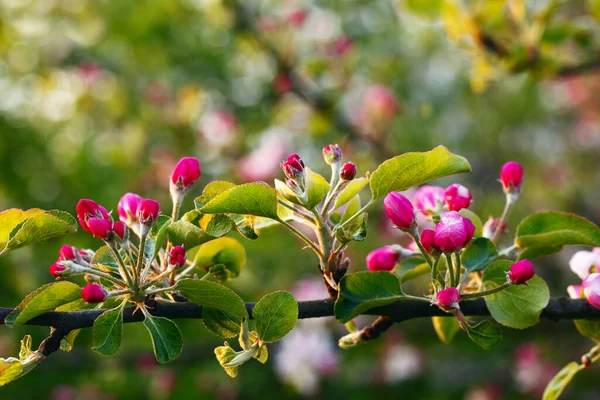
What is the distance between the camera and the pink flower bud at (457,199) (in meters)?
1.01

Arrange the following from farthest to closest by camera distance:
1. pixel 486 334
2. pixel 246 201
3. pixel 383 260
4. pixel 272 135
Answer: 1. pixel 272 135
2. pixel 383 260
3. pixel 486 334
4. pixel 246 201

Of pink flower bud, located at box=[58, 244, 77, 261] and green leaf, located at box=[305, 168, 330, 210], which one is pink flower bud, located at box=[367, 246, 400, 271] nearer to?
green leaf, located at box=[305, 168, 330, 210]

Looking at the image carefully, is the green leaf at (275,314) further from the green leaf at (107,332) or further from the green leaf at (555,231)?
the green leaf at (555,231)

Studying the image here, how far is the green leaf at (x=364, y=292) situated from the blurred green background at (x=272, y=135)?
1.68 m

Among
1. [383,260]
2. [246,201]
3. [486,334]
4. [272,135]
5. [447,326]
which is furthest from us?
[272,135]

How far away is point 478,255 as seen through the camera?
3.18 ft

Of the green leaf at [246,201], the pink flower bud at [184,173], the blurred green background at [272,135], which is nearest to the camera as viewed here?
the green leaf at [246,201]

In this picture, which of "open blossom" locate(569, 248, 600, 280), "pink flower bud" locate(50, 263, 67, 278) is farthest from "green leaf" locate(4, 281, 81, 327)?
"open blossom" locate(569, 248, 600, 280)

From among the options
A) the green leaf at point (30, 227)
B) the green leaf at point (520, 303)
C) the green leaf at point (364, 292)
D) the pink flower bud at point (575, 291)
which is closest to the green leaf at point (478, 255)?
the green leaf at point (520, 303)

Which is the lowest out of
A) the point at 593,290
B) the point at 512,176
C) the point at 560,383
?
the point at 560,383

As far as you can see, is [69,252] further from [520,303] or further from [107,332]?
[520,303]

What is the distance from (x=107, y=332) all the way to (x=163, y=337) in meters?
0.08

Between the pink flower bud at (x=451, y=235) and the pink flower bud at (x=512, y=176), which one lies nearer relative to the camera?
the pink flower bud at (x=451, y=235)

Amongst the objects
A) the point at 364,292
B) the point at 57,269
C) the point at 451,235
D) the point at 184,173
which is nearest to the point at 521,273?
the point at 451,235
